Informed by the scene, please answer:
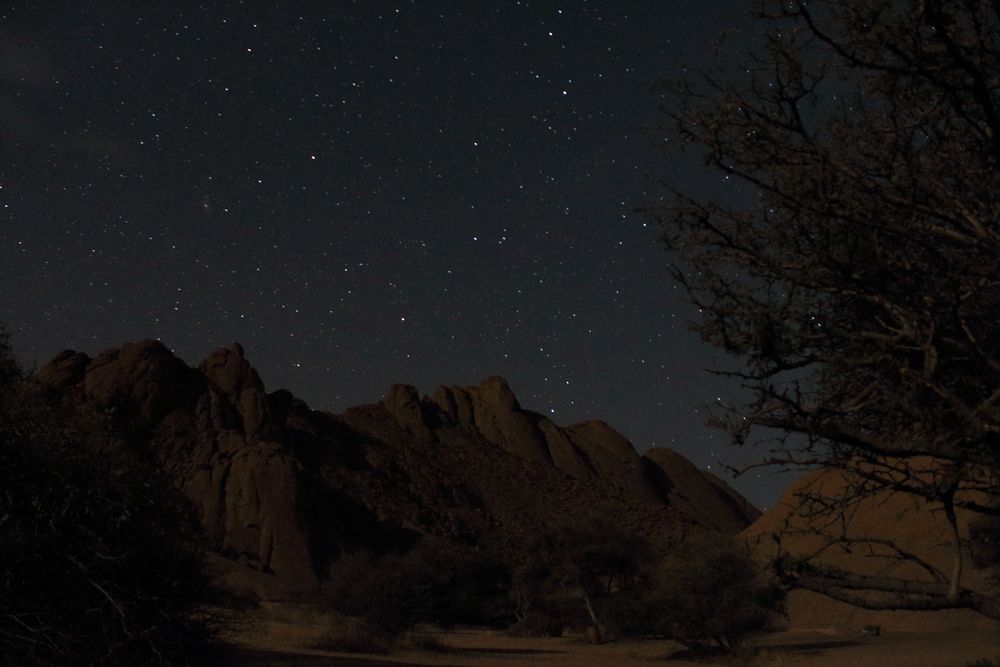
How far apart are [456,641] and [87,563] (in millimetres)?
27118

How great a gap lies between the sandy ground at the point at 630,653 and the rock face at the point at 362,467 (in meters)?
12.0

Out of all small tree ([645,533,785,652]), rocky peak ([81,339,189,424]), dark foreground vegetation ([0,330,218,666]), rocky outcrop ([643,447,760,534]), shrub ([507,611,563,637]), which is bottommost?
shrub ([507,611,563,637])

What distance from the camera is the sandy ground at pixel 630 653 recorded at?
71.8 ft

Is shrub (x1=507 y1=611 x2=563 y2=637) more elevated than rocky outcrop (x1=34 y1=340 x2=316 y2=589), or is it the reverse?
rocky outcrop (x1=34 y1=340 x2=316 y2=589)

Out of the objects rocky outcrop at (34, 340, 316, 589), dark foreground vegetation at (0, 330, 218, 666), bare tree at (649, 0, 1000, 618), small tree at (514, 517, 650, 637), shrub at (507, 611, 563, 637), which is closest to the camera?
bare tree at (649, 0, 1000, 618)

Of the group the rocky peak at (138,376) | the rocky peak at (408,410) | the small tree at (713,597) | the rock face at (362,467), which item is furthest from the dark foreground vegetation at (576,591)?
the rocky peak at (408,410)

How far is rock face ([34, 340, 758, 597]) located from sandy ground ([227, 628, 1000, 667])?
39.2ft

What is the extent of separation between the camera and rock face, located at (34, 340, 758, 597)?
56.7 m

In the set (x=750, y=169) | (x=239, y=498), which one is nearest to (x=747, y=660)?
(x=750, y=169)

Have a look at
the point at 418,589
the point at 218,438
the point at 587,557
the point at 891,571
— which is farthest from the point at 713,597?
the point at 218,438

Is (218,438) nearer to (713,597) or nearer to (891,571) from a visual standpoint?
(713,597)

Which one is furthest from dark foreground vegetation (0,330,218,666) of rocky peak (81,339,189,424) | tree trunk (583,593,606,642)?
rocky peak (81,339,189,424)

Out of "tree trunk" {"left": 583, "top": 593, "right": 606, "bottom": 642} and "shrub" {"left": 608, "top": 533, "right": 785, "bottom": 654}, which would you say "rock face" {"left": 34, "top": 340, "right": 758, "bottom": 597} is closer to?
"tree trunk" {"left": 583, "top": 593, "right": 606, "bottom": 642}

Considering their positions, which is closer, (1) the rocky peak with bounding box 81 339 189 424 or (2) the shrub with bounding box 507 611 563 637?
(2) the shrub with bounding box 507 611 563 637
